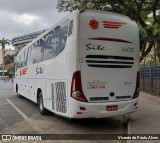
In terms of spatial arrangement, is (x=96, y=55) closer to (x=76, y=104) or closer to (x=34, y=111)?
(x=76, y=104)

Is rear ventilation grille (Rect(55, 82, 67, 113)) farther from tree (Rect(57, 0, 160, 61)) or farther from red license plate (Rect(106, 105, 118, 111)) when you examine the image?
tree (Rect(57, 0, 160, 61))

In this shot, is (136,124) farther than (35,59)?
No

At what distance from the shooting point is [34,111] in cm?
1338

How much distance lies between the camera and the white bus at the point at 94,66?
29.2 ft

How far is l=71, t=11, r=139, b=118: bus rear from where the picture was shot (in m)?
8.90

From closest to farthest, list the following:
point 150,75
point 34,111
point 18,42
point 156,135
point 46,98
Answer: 1. point 156,135
2. point 46,98
3. point 34,111
4. point 150,75
5. point 18,42

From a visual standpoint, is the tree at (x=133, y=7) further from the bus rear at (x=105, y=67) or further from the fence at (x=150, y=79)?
the bus rear at (x=105, y=67)

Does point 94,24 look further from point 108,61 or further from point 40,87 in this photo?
point 40,87

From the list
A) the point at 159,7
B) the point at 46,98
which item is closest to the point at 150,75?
the point at 159,7

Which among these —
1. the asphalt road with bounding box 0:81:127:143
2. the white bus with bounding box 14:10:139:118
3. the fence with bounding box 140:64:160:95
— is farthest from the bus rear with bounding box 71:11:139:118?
the fence with bounding box 140:64:160:95

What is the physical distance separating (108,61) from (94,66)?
0.50m

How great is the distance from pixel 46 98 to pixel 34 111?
A: 2.19 metres

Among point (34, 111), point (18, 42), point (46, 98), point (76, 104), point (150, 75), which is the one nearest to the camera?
point (76, 104)

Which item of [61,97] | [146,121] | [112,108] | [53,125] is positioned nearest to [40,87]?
[53,125]
